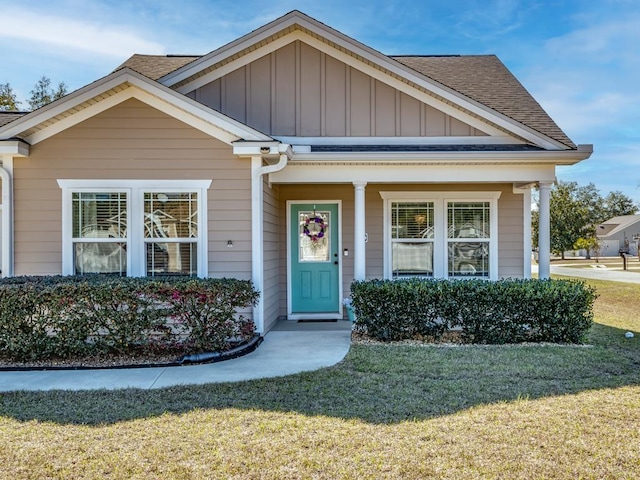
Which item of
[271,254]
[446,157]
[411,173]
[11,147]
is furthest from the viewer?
[271,254]

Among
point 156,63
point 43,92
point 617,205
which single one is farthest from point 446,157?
point 617,205

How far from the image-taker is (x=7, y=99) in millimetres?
21000

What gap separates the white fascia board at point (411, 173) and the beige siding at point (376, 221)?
1.06 m

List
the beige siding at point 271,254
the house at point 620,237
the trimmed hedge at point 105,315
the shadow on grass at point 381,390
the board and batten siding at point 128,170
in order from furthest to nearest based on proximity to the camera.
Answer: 1. the house at point 620,237
2. the beige siding at point 271,254
3. the board and batten siding at point 128,170
4. the trimmed hedge at point 105,315
5. the shadow on grass at point 381,390

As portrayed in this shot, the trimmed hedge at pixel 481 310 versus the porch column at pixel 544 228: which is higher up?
the porch column at pixel 544 228

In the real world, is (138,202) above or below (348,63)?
below

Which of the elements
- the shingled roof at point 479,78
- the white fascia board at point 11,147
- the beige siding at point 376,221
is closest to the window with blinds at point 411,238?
the beige siding at point 376,221

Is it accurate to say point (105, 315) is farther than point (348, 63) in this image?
No

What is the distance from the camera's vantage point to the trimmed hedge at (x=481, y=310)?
641 cm

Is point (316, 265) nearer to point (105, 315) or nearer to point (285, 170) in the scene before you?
point (285, 170)

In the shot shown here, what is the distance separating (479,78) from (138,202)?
7.65 metres

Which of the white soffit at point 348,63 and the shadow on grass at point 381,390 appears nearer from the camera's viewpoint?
the shadow on grass at point 381,390

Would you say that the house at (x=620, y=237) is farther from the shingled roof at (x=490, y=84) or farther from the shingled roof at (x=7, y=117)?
the shingled roof at (x=7, y=117)

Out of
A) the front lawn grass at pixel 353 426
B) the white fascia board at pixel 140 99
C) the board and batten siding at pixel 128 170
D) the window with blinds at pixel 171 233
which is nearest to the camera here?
the front lawn grass at pixel 353 426
